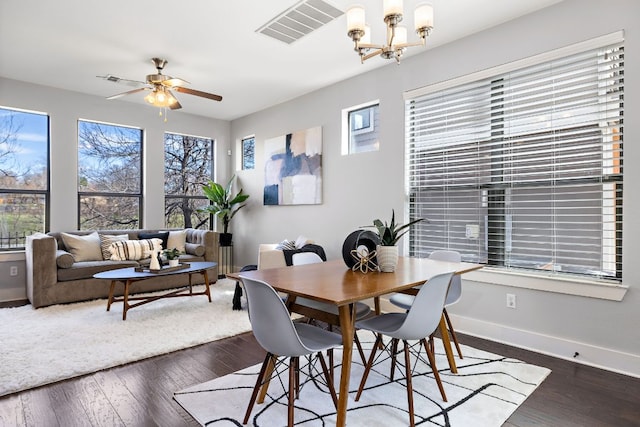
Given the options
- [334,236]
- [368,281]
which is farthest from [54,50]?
[368,281]

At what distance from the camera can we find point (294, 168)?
531 centimetres

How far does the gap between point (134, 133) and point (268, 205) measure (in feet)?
7.78

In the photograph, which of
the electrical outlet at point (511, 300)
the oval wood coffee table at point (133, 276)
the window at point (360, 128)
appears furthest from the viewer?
the window at point (360, 128)

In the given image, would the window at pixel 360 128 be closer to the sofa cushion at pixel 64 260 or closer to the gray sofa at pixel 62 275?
the gray sofa at pixel 62 275

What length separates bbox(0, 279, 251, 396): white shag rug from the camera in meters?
2.59

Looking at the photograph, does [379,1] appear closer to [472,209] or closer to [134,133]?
[472,209]

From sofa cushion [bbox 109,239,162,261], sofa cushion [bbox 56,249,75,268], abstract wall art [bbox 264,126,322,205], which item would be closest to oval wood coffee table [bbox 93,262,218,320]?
sofa cushion [bbox 56,249,75,268]

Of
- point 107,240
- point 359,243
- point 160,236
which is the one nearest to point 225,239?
point 160,236

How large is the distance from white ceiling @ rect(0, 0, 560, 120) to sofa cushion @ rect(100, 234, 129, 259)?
2008mm

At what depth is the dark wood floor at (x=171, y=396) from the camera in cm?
199

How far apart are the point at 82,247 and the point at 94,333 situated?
1866mm

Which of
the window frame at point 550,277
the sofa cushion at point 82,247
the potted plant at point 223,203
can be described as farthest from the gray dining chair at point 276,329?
the potted plant at point 223,203

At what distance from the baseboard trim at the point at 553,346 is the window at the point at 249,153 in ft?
13.6

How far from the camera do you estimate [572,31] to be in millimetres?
2826
